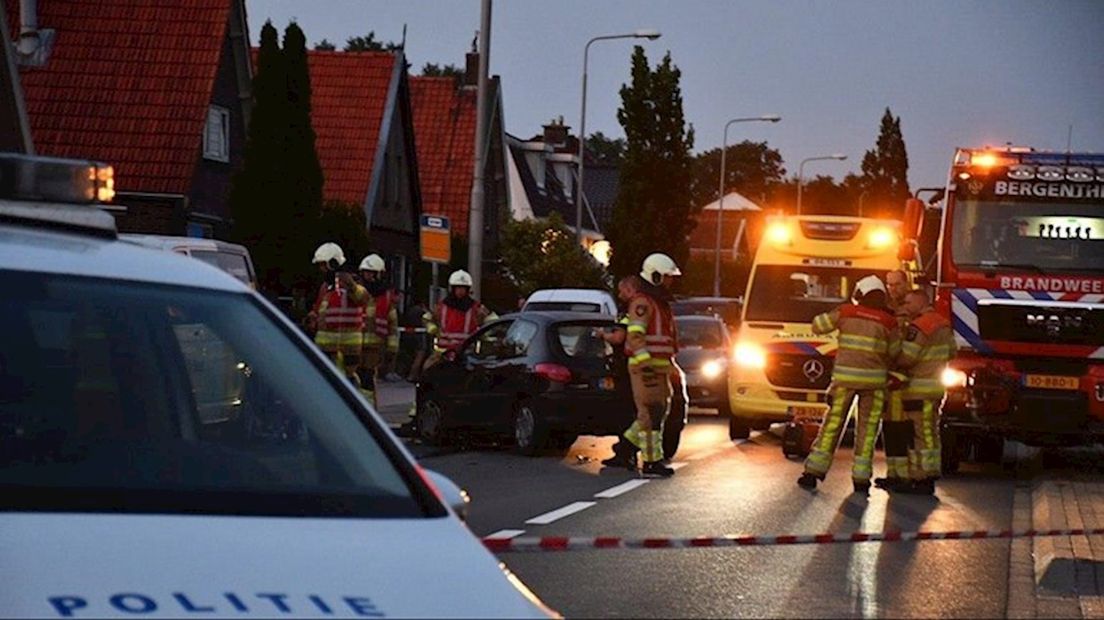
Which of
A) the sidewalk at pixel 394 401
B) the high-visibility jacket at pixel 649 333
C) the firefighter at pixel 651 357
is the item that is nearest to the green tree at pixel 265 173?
the sidewalk at pixel 394 401

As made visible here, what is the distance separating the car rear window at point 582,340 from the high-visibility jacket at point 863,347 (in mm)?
4384

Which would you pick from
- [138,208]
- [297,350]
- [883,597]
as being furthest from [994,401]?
[138,208]

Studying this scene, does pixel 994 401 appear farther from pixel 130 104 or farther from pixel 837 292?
pixel 130 104

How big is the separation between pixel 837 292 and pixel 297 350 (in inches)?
829

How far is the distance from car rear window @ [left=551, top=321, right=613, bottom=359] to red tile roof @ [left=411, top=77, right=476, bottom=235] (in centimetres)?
4390

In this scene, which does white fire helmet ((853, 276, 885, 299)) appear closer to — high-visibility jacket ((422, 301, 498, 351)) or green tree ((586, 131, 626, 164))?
high-visibility jacket ((422, 301, 498, 351))

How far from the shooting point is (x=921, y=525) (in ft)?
51.7

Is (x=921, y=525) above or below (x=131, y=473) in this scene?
below

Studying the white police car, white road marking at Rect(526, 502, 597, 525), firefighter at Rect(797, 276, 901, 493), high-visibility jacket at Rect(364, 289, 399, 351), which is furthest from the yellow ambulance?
the white police car

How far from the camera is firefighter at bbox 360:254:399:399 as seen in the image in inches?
906

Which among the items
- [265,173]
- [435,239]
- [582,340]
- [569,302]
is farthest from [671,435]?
[265,173]

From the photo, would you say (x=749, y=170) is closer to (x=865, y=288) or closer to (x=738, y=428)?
(x=738, y=428)

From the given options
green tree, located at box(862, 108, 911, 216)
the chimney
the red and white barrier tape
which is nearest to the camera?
the red and white barrier tape

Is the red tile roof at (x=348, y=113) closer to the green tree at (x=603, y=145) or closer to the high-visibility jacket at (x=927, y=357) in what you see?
the high-visibility jacket at (x=927, y=357)
